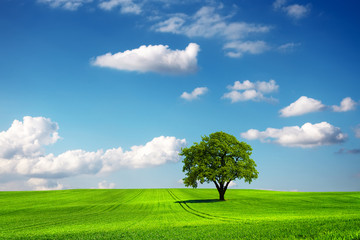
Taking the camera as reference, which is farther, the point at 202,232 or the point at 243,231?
the point at 202,232

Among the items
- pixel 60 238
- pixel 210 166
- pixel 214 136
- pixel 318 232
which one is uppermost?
pixel 214 136

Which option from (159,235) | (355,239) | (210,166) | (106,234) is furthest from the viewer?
(210,166)

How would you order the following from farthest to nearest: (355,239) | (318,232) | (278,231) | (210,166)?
(210,166)
(278,231)
(318,232)
(355,239)

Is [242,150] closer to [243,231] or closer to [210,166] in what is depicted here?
[210,166]

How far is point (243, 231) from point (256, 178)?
4466 cm

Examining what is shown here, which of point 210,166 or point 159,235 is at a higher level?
point 210,166

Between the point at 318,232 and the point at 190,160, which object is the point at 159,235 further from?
the point at 190,160

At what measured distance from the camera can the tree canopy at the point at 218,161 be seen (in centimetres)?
6269

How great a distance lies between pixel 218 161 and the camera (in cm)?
6384

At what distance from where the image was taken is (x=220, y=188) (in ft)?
216

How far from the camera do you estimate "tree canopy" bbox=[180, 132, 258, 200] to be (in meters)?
62.7

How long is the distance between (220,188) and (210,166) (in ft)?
19.0

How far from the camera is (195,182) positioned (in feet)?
216

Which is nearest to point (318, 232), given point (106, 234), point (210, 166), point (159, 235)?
point (159, 235)
